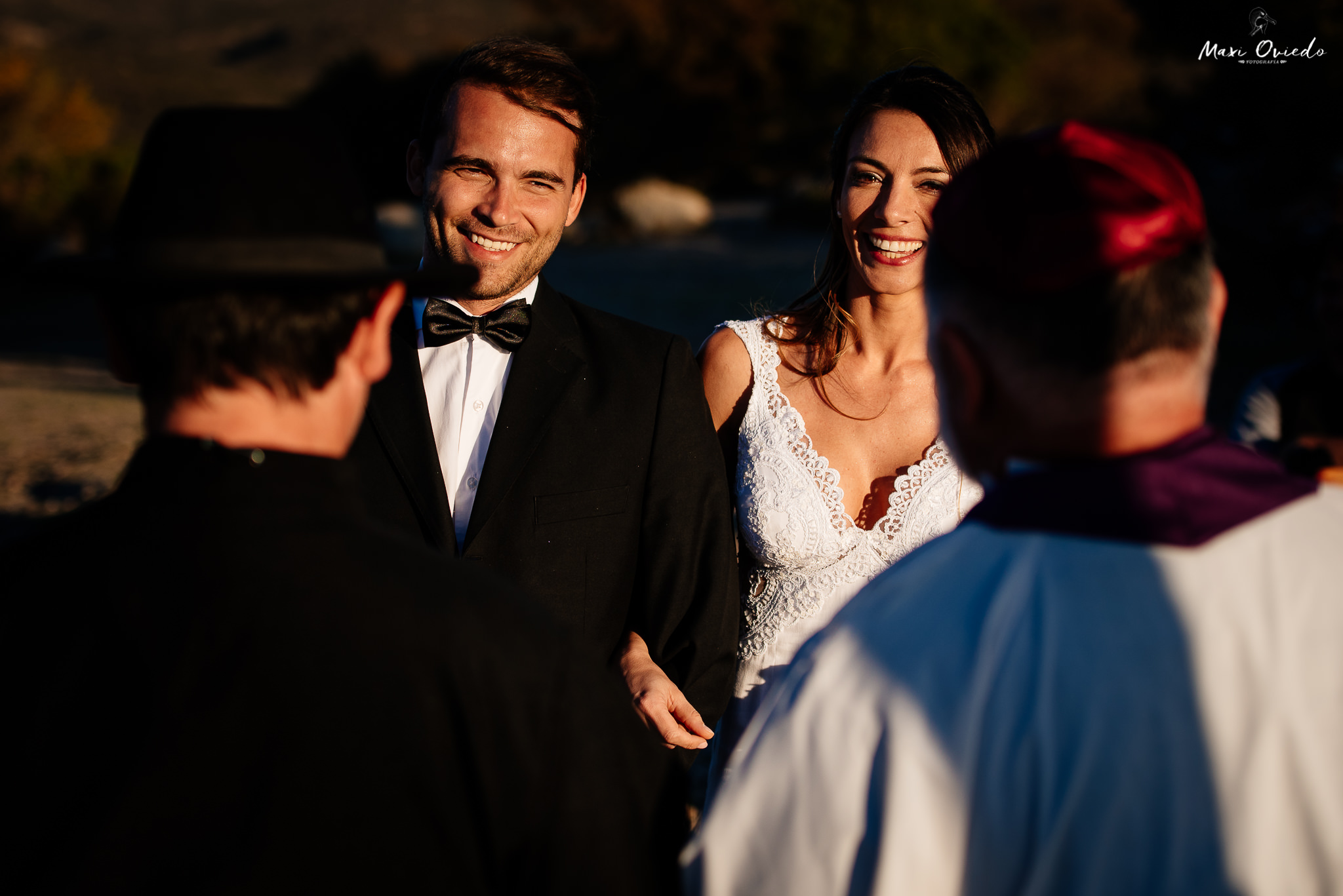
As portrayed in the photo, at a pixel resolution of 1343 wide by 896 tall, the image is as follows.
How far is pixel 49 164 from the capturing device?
24266 millimetres

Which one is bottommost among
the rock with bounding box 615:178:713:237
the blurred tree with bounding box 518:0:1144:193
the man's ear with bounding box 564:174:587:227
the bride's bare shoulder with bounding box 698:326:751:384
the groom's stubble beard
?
the bride's bare shoulder with bounding box 698:326:751:384

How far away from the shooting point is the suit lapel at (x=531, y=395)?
2.25 metres

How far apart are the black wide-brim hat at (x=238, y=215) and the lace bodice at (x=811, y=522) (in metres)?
1.59

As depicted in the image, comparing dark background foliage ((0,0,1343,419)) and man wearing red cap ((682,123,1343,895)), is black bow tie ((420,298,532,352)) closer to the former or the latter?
dark background foliage ((0,0,1343,419))

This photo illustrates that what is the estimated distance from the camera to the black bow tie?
8.03 ft

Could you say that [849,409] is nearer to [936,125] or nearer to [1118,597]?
[936,125]

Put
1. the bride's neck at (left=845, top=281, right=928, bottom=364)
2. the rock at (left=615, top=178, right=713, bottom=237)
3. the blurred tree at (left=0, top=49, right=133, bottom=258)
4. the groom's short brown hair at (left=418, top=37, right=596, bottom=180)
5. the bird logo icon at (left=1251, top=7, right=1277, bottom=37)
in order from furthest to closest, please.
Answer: the rock at (left=615, top=178, right=713, bottom=237) < the blurred tree at (left=0, top=49, right=133, bottom=258) < the bird logo icon at (left=1251, top=7, right=1277, bottom=37) < the bride's neck at (left=845, top=281, right=928, bottom=364) < the groom's short brown hair at (left=418, top=37, right=596, bottom=180)

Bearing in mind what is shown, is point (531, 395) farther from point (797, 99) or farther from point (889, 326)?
point (797, 99)

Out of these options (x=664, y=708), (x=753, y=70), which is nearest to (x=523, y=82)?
(x=664, y=708)

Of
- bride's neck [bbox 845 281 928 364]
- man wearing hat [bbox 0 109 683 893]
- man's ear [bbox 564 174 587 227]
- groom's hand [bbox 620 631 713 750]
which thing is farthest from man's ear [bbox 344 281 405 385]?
bride's neck [bbox 845 281 928 364]

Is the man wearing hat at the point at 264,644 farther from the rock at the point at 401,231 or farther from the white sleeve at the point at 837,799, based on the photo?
the rock at the point at 401,231

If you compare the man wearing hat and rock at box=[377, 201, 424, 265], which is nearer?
the man wearing hat

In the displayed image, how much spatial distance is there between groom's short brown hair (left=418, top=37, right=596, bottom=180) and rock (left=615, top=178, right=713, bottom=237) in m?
22.0

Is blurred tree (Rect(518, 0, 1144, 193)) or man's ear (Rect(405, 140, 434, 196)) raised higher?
blurred tree (Rect(518, 0, 1144, 193))
